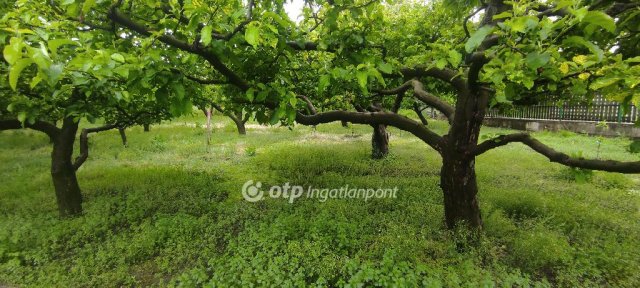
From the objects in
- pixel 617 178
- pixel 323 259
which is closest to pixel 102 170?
pixel 323 259

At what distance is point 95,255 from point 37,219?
209 cm

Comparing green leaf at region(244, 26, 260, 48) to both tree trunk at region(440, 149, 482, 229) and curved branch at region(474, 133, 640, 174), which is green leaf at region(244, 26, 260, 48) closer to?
curved branch at region(474, 133, 640, 174)

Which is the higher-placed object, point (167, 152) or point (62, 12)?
point (62, 12)

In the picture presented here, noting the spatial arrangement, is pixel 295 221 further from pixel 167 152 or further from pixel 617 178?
pixel 167 152

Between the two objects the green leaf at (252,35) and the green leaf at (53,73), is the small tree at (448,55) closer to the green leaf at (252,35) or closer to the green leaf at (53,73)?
the green leaf at (252,35)

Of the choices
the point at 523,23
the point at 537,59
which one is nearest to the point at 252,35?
the point at 523,23

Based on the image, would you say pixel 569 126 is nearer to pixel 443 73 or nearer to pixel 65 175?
pixel 443 73

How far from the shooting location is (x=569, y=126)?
15.8 meters

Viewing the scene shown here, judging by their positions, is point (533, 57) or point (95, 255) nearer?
point (533, 57)

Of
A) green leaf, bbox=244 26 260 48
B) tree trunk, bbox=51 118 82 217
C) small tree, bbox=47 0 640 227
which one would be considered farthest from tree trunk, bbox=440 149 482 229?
tree trunk, bbox=51 118 82 217

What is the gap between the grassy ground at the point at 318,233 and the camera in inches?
165

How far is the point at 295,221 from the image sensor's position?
5535mm

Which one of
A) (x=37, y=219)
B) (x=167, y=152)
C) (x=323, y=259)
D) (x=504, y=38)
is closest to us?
(x=504, y=38)

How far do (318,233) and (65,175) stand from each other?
518 cm
